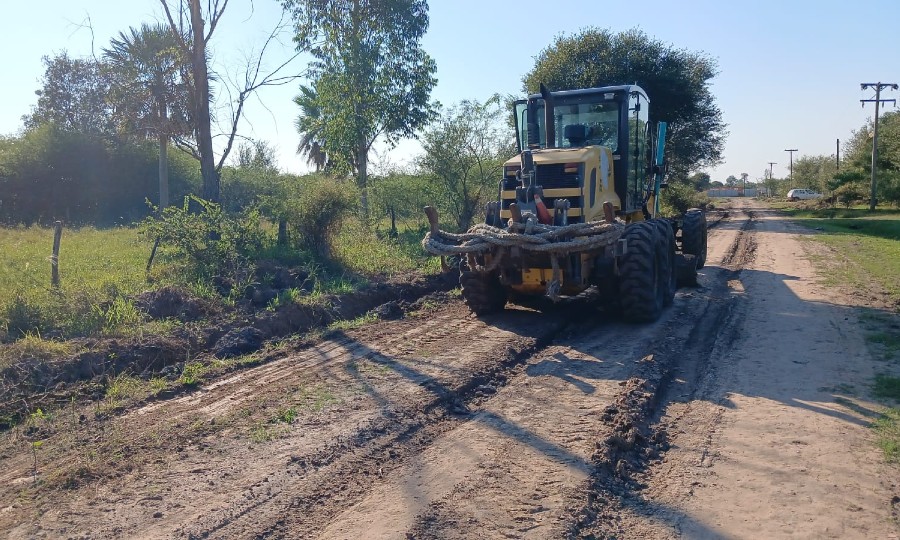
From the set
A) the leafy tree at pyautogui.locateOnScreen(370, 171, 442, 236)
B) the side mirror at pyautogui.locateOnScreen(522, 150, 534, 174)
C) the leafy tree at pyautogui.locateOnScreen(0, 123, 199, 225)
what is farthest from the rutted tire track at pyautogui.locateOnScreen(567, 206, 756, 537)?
the leafy tree at pyautogui.locateOnScreen(0, 123, 199, 225)

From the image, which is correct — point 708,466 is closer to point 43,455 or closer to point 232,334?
point 43,455

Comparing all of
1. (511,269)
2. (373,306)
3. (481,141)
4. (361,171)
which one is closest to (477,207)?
(481,141)

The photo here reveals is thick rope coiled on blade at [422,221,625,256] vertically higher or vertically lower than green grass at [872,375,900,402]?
higher

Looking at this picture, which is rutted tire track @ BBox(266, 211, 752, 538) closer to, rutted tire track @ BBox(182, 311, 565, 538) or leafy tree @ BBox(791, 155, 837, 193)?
rutted tire track @ BBox(182, 311, 565, 538)

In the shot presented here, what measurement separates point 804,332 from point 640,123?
415cm

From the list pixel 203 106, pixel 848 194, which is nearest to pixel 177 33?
pixel 203 106

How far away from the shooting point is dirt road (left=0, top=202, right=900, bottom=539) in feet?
14.0

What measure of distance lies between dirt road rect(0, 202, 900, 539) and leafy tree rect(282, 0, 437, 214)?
1180cm

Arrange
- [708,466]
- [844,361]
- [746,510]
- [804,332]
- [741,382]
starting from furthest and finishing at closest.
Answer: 1. [804,332]
2. [844,361]
3. [741,382]
4. [708,466]
5. [746,510]

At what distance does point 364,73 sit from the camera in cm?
1909

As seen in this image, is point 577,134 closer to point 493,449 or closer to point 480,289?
point 480,289

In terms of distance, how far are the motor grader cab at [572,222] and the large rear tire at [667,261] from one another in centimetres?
2

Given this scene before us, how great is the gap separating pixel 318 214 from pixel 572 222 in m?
6.51

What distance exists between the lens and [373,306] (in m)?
11.7
